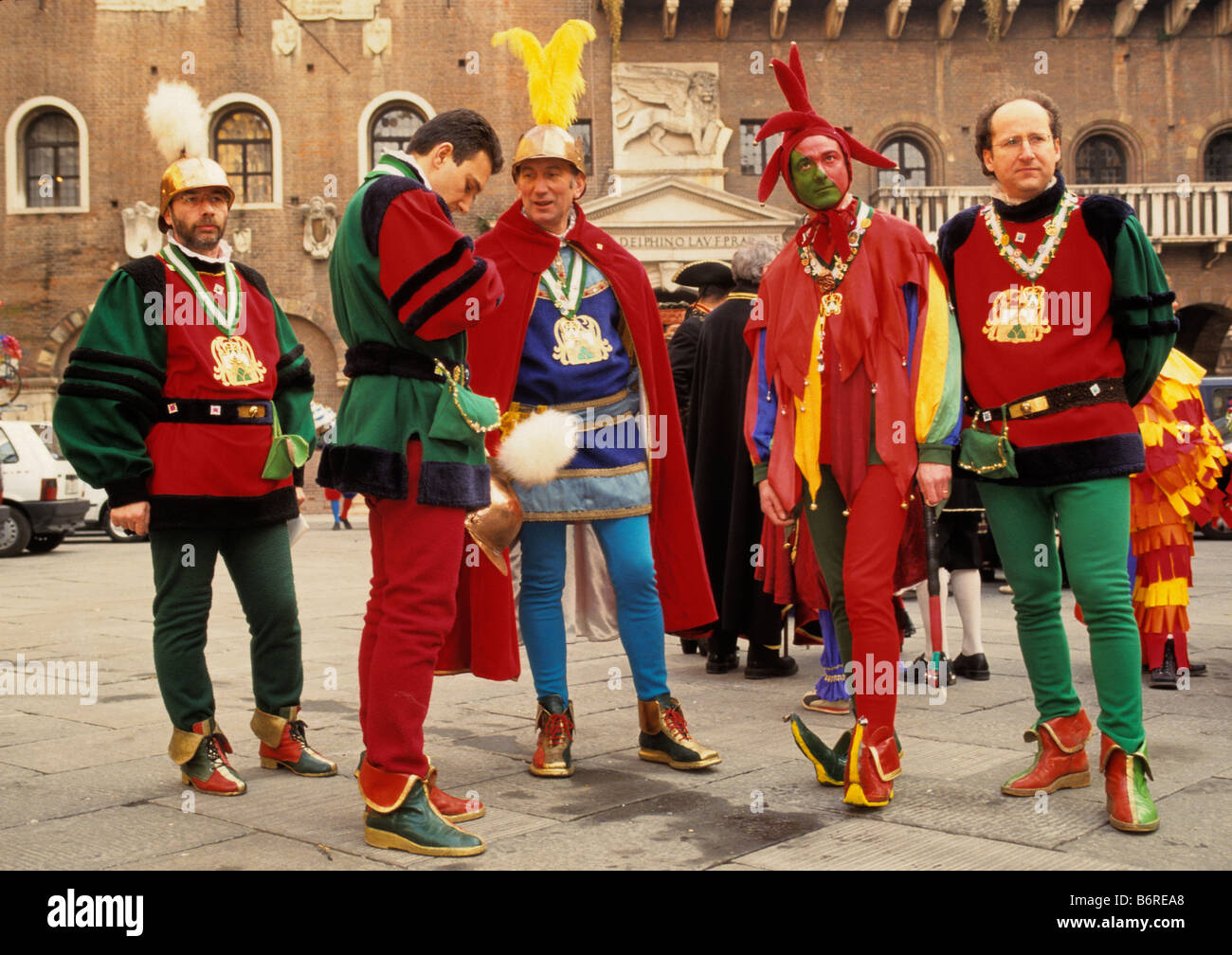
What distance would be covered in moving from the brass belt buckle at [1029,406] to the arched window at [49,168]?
25174mm

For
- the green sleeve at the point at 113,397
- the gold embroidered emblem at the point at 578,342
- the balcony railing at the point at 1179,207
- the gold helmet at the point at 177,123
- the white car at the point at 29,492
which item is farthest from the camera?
the balcony railing at the point at 1179,207

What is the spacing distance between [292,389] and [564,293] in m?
1.04

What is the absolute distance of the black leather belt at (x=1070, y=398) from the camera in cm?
387

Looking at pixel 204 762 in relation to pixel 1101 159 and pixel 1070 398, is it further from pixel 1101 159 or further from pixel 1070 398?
pixel 1101 159

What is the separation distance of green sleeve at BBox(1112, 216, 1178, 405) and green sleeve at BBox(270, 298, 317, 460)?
268 centimetres

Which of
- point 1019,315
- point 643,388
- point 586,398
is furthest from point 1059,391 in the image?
point 586,398

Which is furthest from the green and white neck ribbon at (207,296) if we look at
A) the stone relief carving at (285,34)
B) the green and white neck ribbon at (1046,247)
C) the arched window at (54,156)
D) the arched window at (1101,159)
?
the arched window at (1101,159)

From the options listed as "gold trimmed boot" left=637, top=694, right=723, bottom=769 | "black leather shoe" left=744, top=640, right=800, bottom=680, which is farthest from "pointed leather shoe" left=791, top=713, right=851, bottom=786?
"black leather shoe" left=744, top=640, right=800, bottom=680

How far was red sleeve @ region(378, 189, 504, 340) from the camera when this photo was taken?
11.3 feet

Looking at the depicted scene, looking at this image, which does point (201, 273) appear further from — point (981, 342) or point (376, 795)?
point (981, 342)

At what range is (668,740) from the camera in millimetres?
4441

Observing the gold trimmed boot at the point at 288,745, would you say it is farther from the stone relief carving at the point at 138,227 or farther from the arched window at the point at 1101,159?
the arched window at the point at 1101,159

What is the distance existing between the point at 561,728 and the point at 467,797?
0.48 metres

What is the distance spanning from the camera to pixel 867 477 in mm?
3957
